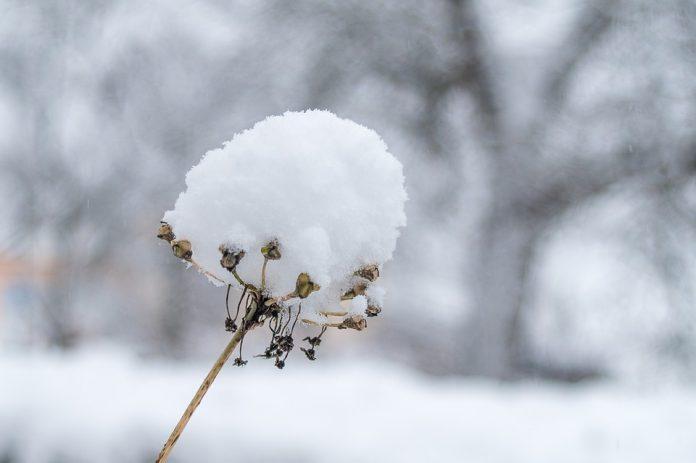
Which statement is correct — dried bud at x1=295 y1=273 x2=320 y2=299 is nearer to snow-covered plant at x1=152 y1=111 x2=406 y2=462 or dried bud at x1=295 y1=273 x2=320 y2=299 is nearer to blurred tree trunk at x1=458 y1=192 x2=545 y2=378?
snow-covered plant at x1=152 y1=111 x2=406 y2=462

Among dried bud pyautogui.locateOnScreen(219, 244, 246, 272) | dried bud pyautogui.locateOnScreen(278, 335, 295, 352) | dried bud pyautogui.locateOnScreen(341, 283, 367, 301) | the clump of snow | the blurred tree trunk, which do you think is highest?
the blurred tree trunk

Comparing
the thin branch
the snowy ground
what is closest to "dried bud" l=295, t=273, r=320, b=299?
the snowy ground

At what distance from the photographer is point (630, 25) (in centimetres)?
356

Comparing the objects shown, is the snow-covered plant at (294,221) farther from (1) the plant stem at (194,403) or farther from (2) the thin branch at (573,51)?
(2) the thin branch at (573,51)

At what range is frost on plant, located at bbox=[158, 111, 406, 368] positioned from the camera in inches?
18.7

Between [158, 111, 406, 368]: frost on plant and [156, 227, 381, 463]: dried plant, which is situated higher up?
[158, 111, 406, 368]: frost on plant

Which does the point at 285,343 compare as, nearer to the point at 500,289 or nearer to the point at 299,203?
the point at 299,203

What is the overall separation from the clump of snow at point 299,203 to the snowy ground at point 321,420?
1.16m

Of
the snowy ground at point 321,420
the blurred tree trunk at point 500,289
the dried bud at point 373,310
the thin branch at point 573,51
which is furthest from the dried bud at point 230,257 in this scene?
the thin branch at point 573,51

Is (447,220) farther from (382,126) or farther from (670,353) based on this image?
(670,353)

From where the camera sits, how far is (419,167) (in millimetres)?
3623

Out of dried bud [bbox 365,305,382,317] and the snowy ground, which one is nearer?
dried bud [bbox 365,305,382,317]

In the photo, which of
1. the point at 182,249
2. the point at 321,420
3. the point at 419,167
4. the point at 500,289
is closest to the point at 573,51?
the point at 419,167

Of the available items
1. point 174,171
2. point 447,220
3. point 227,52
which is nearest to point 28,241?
point 174,171
